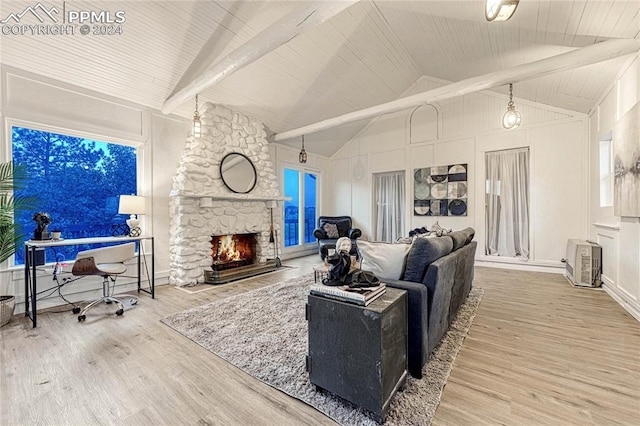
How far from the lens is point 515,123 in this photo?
3.44 metres

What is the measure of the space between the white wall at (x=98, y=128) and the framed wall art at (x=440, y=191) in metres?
4.94

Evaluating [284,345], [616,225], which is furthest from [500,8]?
[616,225]

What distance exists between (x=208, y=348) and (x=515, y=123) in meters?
4.30

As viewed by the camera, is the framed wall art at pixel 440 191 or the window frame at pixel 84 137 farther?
the framed wall art at pixel 440 191

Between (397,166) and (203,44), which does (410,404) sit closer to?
(203,44)

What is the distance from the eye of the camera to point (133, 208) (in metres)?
3.57

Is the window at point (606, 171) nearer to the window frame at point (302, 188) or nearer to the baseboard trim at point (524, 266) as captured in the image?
the baseboard trim at point (524, 266)

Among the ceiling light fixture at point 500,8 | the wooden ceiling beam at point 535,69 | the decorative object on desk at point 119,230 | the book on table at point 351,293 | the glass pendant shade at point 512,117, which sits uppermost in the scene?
the wooden ceiling beam at point 535,69

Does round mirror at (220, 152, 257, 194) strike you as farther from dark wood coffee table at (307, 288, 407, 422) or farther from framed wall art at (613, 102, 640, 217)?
framed wall art at (613, 102, 640, 217)

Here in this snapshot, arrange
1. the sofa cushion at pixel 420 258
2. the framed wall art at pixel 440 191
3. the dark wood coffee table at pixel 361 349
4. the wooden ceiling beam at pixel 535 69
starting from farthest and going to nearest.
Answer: the framed wall art at pixel 440 191 < the wooden ceiling beam at pixel 535 69 < the sofa cushion at pixel 420 258 < the dark wood coffee table at pixel 361 349

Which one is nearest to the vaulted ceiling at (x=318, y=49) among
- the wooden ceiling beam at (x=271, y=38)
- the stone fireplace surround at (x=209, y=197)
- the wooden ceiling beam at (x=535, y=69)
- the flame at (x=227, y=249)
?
the wooden ceiling beam at (x=535, y=69)

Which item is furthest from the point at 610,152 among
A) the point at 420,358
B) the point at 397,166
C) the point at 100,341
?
the point at 100,341

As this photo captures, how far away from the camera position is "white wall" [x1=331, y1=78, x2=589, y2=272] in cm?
473

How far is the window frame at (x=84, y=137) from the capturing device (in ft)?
9.95
